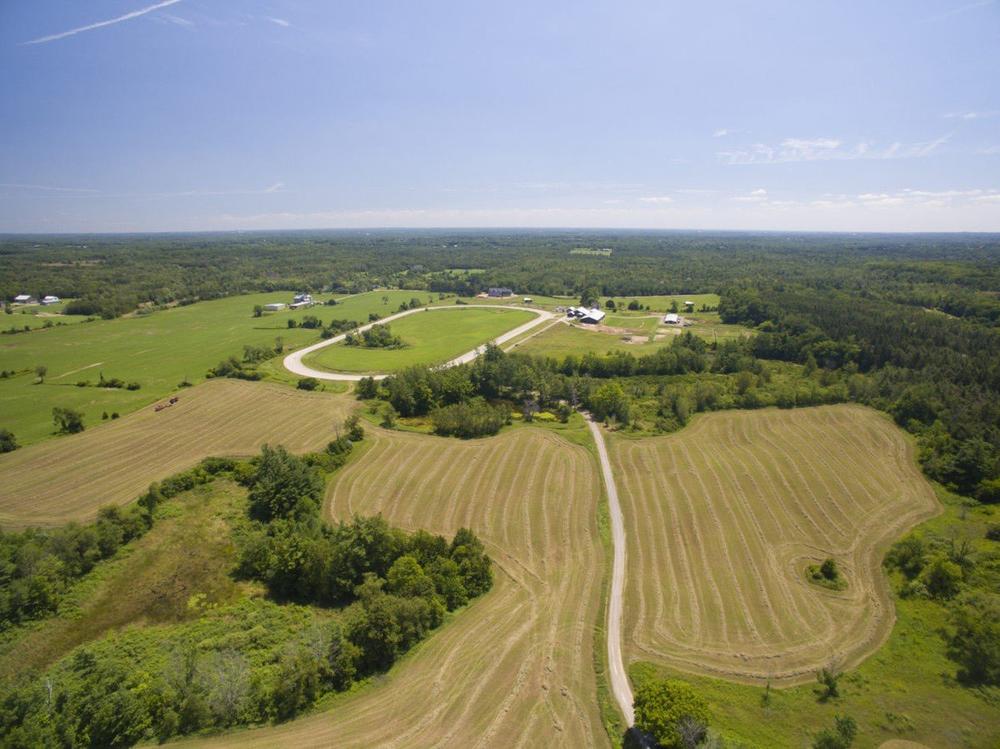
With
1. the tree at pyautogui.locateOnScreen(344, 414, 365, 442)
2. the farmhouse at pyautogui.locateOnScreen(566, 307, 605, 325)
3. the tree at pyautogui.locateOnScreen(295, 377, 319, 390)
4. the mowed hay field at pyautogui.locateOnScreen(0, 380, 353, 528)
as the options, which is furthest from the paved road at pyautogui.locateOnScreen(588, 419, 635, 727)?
the farmhouse at pyautogui.locateOnScreen(566, 307, 605, 325)

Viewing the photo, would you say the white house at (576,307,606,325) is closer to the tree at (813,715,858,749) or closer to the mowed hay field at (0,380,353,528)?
the mowed hay field at (0,380,353,528)

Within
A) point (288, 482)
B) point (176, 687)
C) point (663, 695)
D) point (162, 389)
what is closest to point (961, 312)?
point (663, 695)

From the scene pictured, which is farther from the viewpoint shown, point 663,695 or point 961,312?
point 961,312

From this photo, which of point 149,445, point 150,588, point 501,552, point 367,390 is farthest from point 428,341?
point 150,588

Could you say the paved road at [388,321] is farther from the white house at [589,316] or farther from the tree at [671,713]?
the tree at [671,713]

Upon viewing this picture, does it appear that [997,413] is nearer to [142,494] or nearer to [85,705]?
[85,705]
